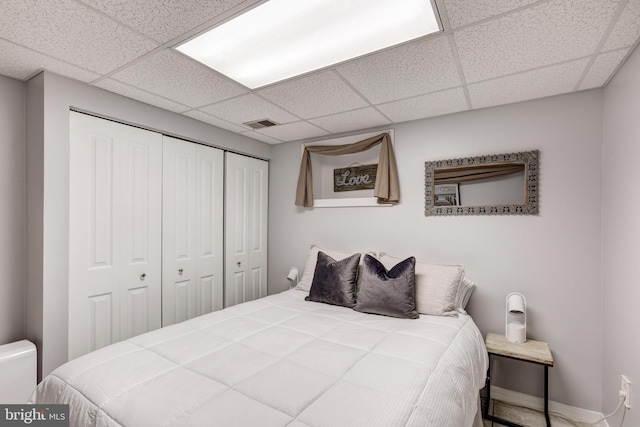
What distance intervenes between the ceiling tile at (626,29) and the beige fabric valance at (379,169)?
1666mm

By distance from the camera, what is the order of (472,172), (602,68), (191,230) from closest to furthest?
(602,68) < (472,172) < (191,230)

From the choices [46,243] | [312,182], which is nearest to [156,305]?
[46,243]

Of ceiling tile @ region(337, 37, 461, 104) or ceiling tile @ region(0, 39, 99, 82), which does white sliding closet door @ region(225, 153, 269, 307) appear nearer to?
ceiling tile @ region(0, 39, 99, 82)

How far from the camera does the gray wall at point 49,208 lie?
2.06m

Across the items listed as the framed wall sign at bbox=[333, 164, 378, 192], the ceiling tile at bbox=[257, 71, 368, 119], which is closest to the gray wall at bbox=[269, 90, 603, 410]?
the framed wall sign at bbox=[333, 164, 378, 192]

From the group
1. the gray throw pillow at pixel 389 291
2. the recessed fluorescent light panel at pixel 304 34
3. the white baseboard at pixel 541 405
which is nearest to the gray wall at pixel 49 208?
the recessed fluorescent light panel at pixel 304 34

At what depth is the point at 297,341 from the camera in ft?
6.08

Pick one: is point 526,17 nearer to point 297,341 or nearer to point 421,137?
point 421,137

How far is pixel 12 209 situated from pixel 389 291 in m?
2.82

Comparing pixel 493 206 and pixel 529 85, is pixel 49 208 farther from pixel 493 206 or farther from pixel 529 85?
pixel 529 85

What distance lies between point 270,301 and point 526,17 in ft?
8.45

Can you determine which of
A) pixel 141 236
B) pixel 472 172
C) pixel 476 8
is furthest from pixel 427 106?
pixel 141 236

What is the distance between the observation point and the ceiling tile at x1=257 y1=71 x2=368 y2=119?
216 centimetres

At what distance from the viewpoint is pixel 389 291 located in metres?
2.40
